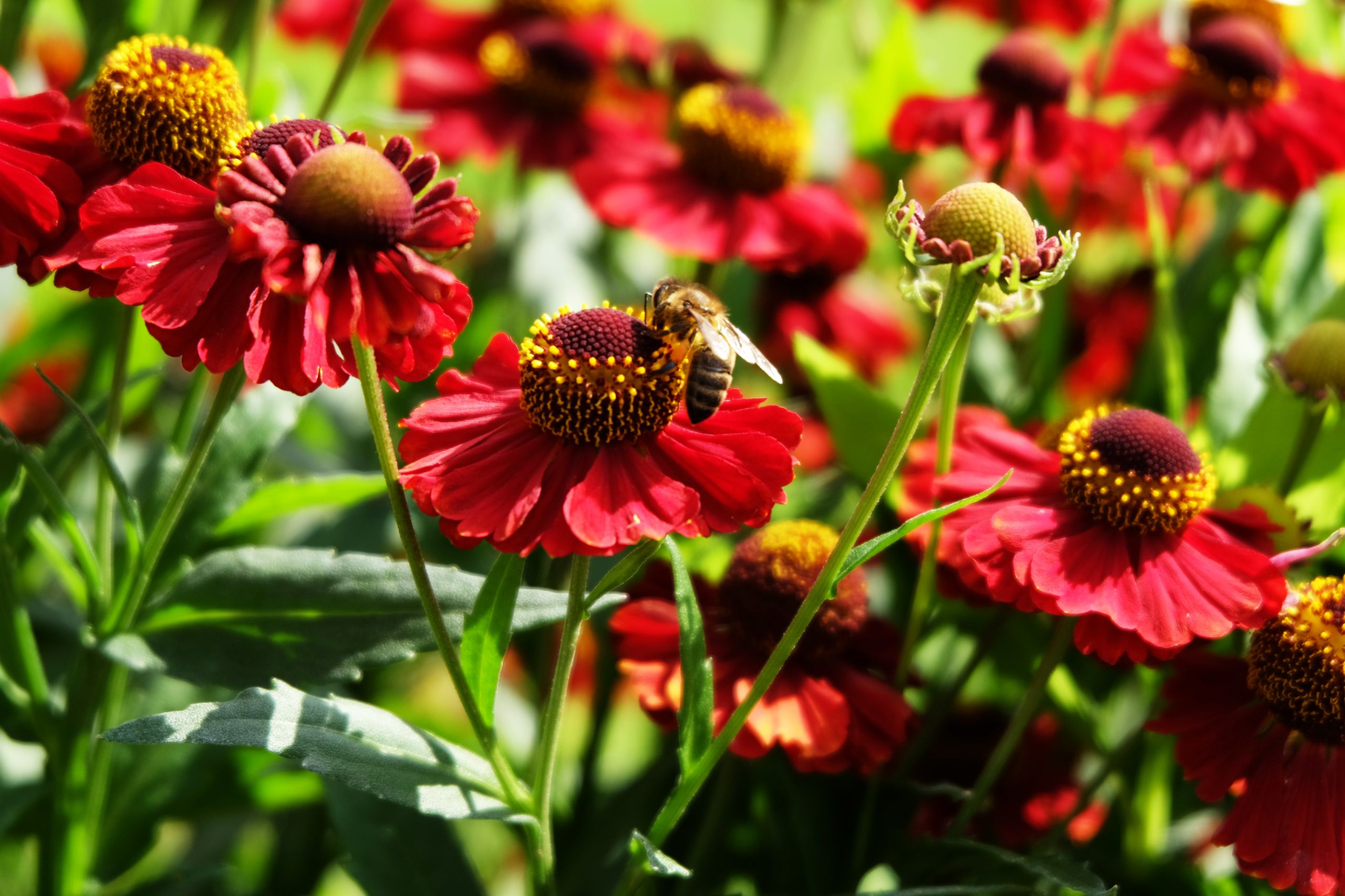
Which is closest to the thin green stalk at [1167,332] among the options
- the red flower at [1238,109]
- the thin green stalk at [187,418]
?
the red flower at [1238,109]

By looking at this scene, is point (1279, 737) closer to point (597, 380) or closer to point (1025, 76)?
point (597, 380)

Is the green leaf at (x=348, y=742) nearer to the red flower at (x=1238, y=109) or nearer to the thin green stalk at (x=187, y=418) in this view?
the thin green stalk at (x=187, y=418)

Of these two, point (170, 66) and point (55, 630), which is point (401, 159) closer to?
point (170, 66)

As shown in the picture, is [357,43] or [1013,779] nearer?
[357,43]

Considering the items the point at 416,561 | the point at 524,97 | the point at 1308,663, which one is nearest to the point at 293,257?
the point at 416,561

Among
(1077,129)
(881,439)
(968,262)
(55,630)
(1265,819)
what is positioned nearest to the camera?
(968,262)

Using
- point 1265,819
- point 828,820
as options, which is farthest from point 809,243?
point 1265,819

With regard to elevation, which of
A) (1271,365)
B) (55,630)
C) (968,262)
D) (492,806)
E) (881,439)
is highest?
(968,262)
